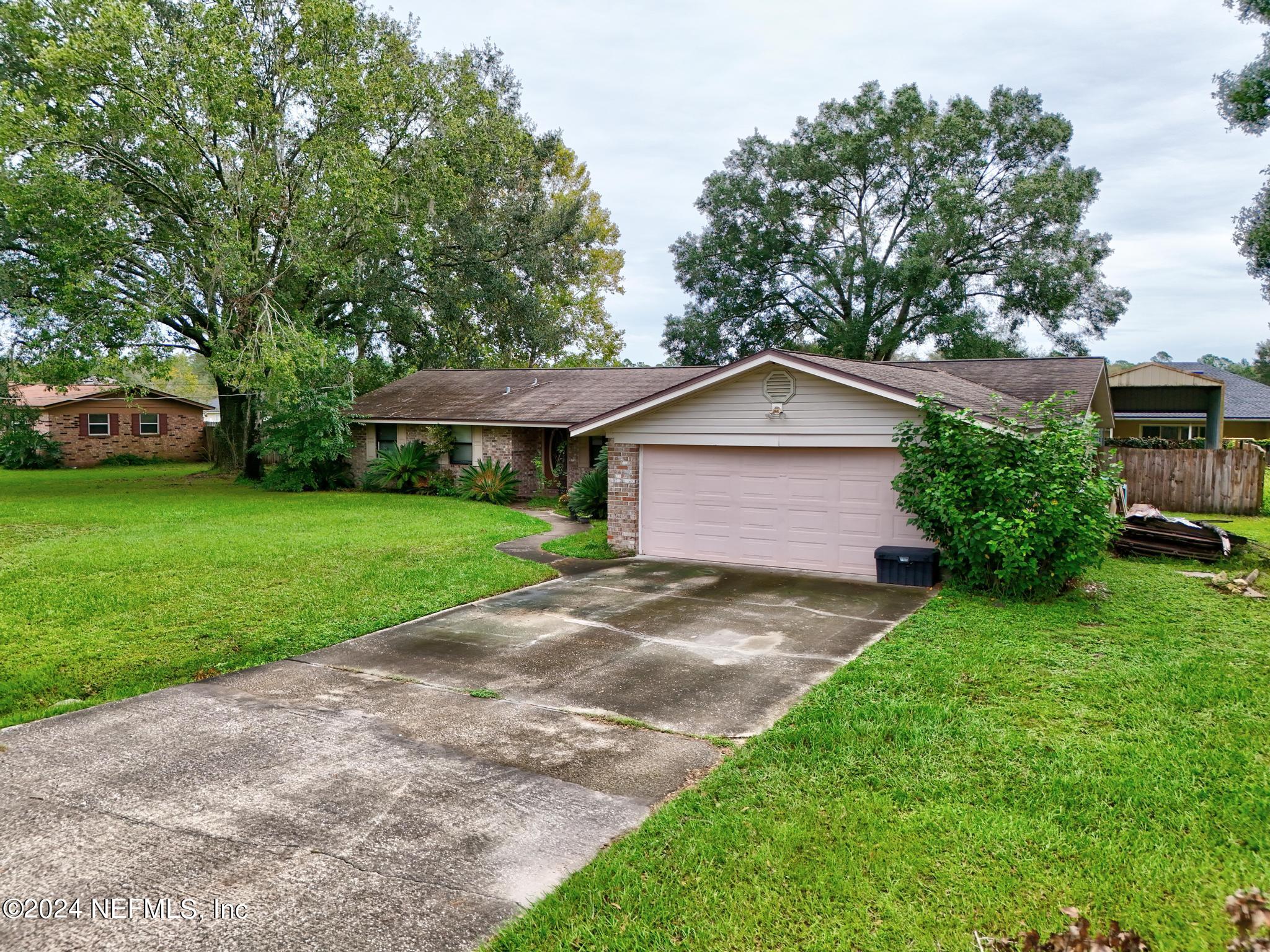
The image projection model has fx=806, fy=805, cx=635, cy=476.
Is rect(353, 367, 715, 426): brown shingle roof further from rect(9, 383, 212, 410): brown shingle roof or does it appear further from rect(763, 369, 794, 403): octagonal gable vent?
rect(9, 383, 212, 410): brown shingle roof

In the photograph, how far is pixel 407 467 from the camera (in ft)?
74.6

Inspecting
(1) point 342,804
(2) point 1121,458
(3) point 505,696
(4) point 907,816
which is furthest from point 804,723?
(2) point 1121,458

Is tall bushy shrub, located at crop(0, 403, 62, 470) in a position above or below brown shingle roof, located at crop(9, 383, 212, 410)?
below

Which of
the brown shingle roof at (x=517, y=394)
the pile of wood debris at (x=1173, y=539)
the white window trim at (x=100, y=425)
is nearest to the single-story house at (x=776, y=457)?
the pile of wood debris at (x=1173, y=539)

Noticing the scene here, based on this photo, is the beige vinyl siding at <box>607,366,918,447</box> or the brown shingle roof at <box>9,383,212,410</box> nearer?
the beige vinyl siding at <box>607,366,918,447</box>

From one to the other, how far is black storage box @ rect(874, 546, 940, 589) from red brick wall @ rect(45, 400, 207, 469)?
33.9 metres

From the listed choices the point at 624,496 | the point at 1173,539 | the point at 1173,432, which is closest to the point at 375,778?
the point at 624,496

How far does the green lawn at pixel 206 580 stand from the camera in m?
7.61

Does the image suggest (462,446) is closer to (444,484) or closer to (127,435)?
(444,484)

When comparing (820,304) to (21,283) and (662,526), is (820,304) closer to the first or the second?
(662,526)

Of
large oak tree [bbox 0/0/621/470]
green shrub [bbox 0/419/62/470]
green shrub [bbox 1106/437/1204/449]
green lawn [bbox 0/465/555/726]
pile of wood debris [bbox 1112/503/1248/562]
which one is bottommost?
green lawn [bbox 0/465/555/726]

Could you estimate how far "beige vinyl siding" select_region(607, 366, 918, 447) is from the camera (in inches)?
444

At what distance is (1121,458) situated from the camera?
1780cm

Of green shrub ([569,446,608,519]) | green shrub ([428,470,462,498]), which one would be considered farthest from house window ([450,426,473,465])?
Result: green shrub ([569,446,608,519])
